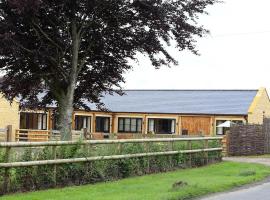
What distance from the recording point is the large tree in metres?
18.5

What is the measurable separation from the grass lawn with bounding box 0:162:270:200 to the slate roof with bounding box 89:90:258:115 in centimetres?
2344

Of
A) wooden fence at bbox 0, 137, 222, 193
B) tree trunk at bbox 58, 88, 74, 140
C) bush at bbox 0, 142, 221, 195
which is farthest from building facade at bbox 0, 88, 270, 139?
bush at bbox 0, 142, 221, 195

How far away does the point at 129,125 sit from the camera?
47.9 meters

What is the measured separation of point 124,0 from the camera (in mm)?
18719

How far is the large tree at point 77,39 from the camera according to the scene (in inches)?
729

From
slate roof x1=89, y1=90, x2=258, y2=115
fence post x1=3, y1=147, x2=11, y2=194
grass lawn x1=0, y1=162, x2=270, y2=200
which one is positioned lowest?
grass lawn x1=0, y1=162, x2=270, y2=200

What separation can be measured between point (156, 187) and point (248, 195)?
2.34 meters

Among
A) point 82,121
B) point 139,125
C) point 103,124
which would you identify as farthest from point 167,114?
point 82,121

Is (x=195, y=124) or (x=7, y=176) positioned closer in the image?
(x=7, y=176)

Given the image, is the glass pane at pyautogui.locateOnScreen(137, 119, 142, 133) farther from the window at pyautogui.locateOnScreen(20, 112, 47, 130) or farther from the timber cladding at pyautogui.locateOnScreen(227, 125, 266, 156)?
the timber cladding at pyautogui.locateOnScreen(227, 125, 266, 156)

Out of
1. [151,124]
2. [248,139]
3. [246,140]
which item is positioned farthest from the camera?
[151,124]

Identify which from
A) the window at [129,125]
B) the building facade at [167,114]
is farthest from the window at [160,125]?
the window at [129,125]

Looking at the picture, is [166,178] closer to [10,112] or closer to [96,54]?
[96,54]

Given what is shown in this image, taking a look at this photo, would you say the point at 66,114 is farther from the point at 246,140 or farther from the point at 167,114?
the point at 167,114
